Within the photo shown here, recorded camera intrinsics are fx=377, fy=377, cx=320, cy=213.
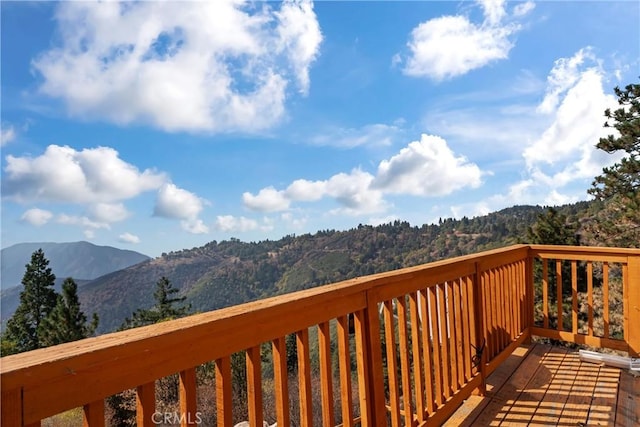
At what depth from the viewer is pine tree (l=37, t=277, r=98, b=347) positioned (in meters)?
24.3

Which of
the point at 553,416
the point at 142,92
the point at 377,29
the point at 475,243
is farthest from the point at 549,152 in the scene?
the point at 475,243

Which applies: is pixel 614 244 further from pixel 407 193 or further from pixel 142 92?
pixel 407 193

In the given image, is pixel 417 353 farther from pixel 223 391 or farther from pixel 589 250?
pixel 589 250

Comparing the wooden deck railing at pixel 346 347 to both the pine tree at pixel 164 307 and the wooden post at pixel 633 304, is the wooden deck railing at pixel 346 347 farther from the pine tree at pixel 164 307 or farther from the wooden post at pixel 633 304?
the pine tree at pixel 164 307

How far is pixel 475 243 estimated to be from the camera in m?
51.3

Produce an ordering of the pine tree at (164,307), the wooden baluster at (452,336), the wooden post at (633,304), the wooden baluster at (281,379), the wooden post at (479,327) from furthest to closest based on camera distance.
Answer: the pine tree at (164,307), the wooden post at (633,304), the wooden post at (479,327), the wooden baluster at (452,336), the wooden baluster at (281,379)

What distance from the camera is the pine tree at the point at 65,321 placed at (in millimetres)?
24266

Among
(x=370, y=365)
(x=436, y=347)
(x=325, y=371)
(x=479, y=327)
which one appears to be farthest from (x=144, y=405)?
(x=479, y=327)

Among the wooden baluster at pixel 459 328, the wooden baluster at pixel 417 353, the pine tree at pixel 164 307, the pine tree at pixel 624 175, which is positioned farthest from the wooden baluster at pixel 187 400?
the pine tree at pixel 164 307

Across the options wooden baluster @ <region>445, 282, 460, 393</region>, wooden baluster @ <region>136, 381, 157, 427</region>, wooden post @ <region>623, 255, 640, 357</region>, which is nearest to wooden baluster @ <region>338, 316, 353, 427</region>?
wooden baluster @ <region>136, 381, 157, 427</region>

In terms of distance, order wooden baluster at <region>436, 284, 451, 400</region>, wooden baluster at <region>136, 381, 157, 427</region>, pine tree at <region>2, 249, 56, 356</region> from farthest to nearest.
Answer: pine tree at <region>2, 249, 56, 356</region> < wooden baluster at <region>436, 284, 451, 400</region> < wooden baluster at <region>136, 381, 157, 427</region>

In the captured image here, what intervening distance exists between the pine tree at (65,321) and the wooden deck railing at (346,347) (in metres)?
27.9

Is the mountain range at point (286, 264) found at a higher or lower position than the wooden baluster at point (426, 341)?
lower

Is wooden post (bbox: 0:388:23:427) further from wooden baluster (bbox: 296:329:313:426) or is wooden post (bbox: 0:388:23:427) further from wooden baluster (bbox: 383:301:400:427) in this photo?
wooden baluster (bbox: 383:301:400:427)
